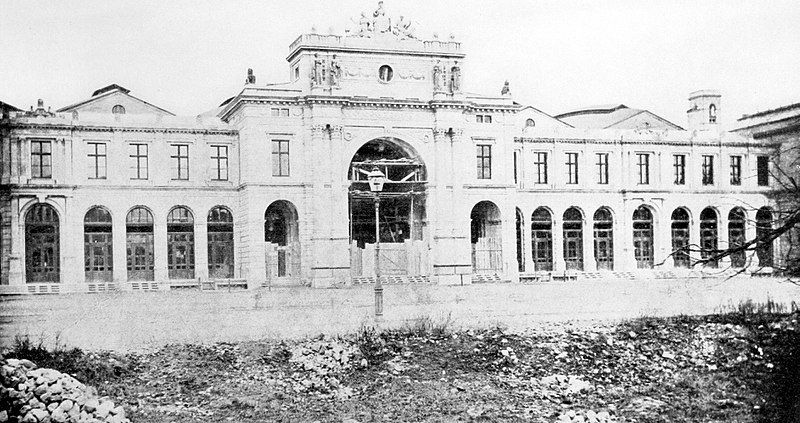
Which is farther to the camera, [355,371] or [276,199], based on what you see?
[276,199]

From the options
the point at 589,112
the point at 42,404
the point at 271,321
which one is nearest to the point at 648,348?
the point at 271,321

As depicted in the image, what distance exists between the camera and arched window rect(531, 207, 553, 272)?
43316 millimetres

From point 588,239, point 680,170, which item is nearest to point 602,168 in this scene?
point 588,239

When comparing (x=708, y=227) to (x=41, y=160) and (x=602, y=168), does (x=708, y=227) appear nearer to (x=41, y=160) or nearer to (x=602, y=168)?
(x=602, y=168)

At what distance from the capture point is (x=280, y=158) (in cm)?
3516

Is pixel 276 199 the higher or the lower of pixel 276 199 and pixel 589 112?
the lower

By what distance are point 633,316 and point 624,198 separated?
2503 centimetres

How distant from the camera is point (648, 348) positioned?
18.6 metres

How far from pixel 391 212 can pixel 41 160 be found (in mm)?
15487

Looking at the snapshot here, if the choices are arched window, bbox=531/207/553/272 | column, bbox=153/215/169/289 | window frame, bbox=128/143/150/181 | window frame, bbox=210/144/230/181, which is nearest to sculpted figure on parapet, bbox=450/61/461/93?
arched window, bbox=531/207/553/272

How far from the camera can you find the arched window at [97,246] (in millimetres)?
33781

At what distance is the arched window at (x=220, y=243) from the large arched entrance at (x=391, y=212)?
5497mm

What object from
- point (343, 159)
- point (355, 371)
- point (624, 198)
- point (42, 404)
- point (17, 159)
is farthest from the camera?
point (624, 198)

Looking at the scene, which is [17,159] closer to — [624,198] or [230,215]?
[230,215]
